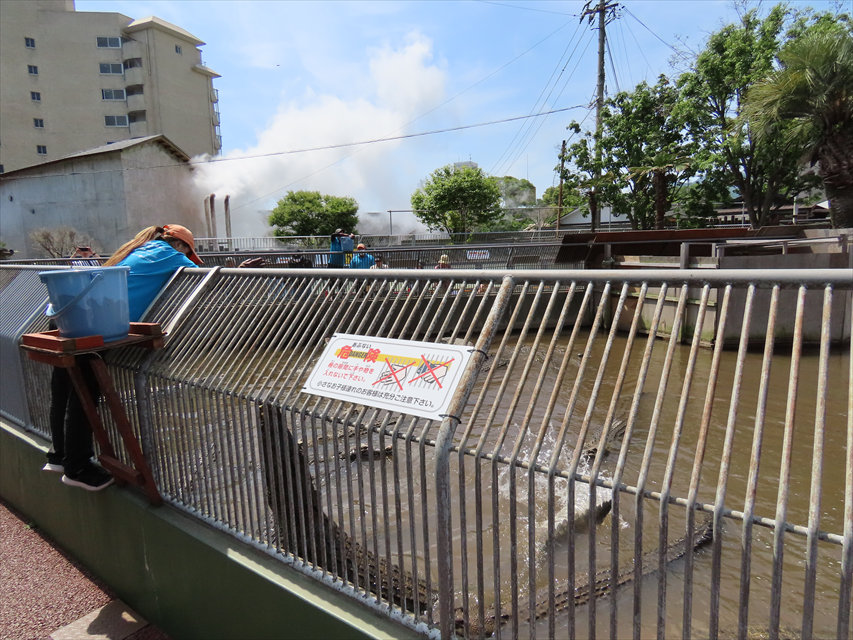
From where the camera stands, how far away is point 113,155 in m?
35.4

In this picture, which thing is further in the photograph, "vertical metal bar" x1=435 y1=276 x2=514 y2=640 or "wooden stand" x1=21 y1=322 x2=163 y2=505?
"wooden stand" x1=21 y1=322 x2=163 y2=505

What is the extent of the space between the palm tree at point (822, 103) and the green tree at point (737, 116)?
380 centimetres

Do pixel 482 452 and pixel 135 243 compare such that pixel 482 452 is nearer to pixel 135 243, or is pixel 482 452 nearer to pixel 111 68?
pixel 135 243

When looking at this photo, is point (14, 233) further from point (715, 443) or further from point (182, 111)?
point (715, 443)

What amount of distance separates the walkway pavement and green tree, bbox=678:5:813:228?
77.6 ft

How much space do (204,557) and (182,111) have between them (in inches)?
2432

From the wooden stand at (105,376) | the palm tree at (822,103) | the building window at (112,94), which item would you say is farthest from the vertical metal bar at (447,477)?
the building window at (112,94)

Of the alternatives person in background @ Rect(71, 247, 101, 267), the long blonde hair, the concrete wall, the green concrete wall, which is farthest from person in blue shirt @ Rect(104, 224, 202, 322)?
the concrete wall

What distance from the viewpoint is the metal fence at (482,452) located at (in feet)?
5.36

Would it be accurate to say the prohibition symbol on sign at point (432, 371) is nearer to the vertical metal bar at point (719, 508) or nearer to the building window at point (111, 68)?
the vertical metal bar at point (719, 508)

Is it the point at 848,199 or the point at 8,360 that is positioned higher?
the point at 848,199

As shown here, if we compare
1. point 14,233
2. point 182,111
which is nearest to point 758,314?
point 14,233

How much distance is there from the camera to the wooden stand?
3105 millimetres

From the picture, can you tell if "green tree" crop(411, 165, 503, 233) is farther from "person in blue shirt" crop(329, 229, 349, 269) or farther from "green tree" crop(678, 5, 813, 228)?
"person in blue shirt" crop(329, 229, 349, 269)
